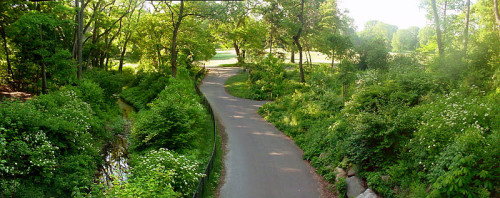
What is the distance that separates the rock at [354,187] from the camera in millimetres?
11298

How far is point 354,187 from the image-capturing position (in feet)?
38.0

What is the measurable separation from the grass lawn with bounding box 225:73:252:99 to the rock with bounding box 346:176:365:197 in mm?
18457

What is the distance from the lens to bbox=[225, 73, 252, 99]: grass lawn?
31.0m

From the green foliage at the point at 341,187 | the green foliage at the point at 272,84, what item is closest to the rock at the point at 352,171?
the green foliage at the point at 341,187

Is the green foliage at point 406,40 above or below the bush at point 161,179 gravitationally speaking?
above

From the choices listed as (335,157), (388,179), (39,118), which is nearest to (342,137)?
(335,157)

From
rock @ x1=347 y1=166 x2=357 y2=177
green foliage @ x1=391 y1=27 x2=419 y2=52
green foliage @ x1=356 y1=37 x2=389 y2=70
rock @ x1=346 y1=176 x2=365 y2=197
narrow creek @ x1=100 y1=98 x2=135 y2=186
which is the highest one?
green foliage @ x1=391 y1=27 x2=419 y2=52

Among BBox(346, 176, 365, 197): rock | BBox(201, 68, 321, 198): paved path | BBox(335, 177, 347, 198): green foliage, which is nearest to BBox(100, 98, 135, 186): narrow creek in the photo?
BBox(201, 68, 321, 198): paved path

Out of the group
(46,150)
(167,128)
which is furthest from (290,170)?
(46,150)

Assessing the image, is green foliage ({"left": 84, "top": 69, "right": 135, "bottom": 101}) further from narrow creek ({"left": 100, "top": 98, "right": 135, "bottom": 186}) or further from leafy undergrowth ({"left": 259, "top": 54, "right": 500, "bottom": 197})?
leafy undergrowth ({"left": 259, "top": 54, "right": 500, "bottom": 197})

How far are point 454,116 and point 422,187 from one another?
2.56 meters

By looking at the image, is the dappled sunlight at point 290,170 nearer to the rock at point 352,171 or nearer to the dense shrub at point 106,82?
the rock at point 352,171

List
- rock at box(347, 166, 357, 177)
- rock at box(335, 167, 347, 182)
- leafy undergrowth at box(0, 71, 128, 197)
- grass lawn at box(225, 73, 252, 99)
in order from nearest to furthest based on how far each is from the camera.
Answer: leafy undergrowth at box(0, 71, 128, 197) < rock at box(347, 166, 357, 177) < rock at box(335, 167, 347, 182) < grass lawn at box(225, 73, 252, 99)

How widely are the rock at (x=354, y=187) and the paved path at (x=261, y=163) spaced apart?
116 centimetres
